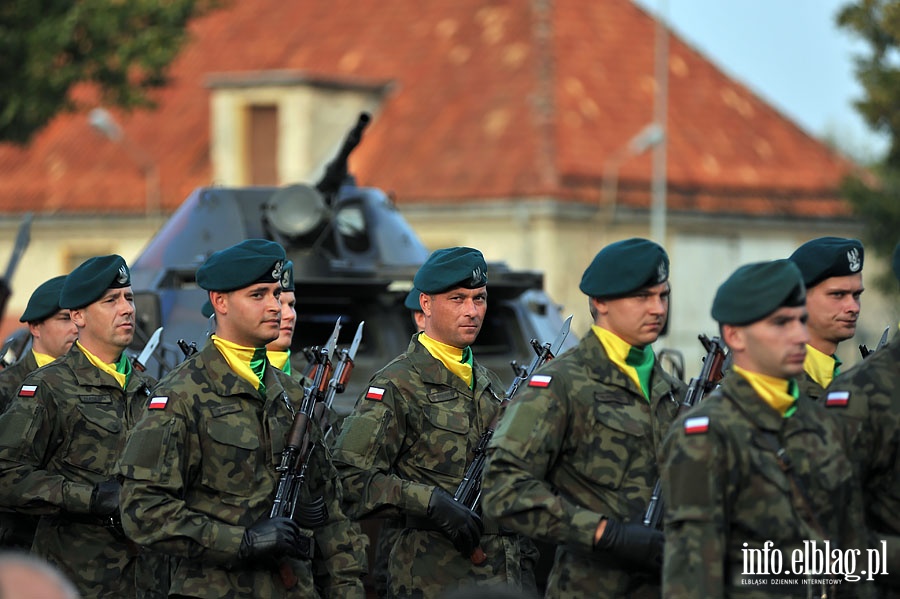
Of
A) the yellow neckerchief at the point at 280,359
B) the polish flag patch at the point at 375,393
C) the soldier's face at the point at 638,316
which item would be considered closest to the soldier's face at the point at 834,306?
the soldier's face at the point at 638,316

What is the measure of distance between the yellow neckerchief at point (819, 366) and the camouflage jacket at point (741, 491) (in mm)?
1501

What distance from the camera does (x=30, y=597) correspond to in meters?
3.87

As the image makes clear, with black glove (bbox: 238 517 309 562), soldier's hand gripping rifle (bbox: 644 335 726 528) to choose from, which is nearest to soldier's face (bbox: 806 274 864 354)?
soldier's hand gripping rifle (bbox: 644 335 726 528)

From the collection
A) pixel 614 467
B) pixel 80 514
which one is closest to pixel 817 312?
pixel 614 467

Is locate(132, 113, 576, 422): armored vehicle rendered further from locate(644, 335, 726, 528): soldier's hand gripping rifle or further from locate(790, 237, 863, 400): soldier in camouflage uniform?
locate(790, 237, 863, 400): soldier in camouflage uniform

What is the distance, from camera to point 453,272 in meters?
7.79

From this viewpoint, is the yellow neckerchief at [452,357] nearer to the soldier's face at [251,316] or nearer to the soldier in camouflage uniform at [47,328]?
the soldier's face at [251,316]

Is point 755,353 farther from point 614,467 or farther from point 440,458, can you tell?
point 440,458

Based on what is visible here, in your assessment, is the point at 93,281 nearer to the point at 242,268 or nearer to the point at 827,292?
the point at 242,268

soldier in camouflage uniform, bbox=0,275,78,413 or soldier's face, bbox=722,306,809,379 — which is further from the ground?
soldier in camouflage uniform, bbox=0,275,78,413

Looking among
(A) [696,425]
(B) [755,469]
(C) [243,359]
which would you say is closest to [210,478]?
(C) [243,359]

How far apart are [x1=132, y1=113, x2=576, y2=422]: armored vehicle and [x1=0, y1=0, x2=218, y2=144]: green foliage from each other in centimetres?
1147

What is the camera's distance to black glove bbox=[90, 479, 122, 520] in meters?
7.65

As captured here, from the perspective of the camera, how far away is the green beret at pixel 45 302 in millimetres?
9305
